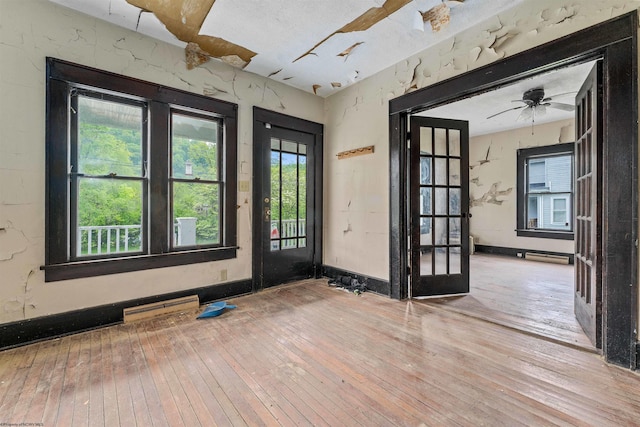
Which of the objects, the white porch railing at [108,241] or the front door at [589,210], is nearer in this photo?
the front door at [589,210]

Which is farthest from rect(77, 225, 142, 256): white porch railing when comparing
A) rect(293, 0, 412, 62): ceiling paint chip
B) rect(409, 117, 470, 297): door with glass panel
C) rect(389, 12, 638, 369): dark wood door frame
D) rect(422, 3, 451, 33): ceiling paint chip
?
rect(389, 12, 638, 369): dark wood door frame

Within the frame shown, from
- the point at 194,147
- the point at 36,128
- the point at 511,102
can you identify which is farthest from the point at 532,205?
the point at 36,128

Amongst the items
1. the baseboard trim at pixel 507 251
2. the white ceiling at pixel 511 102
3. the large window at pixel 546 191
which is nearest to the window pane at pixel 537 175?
the large window at pixel 546 191

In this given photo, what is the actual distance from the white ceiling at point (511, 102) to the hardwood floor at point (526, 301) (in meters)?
2.32

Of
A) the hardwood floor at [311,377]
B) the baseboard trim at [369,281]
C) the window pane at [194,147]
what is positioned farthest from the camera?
the baseboard trim at [369,281]

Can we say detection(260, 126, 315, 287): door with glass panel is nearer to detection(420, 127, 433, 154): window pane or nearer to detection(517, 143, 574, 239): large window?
detection(420, 127, 433, 154): window pane

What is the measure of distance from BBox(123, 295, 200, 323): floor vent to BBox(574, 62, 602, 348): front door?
3545mm

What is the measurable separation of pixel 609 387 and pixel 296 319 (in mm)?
2228

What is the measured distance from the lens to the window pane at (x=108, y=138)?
2516 mm

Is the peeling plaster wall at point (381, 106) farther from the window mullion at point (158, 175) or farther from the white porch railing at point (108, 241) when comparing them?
the white porch railing at point (108, 241)

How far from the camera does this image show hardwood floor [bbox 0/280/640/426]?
1.44m

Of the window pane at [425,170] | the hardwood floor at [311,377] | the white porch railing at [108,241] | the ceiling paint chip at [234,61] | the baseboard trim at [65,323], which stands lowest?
the hardwood floor at [311,377]

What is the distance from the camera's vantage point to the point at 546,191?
5.73m

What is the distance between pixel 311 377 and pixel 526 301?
9.21ft
